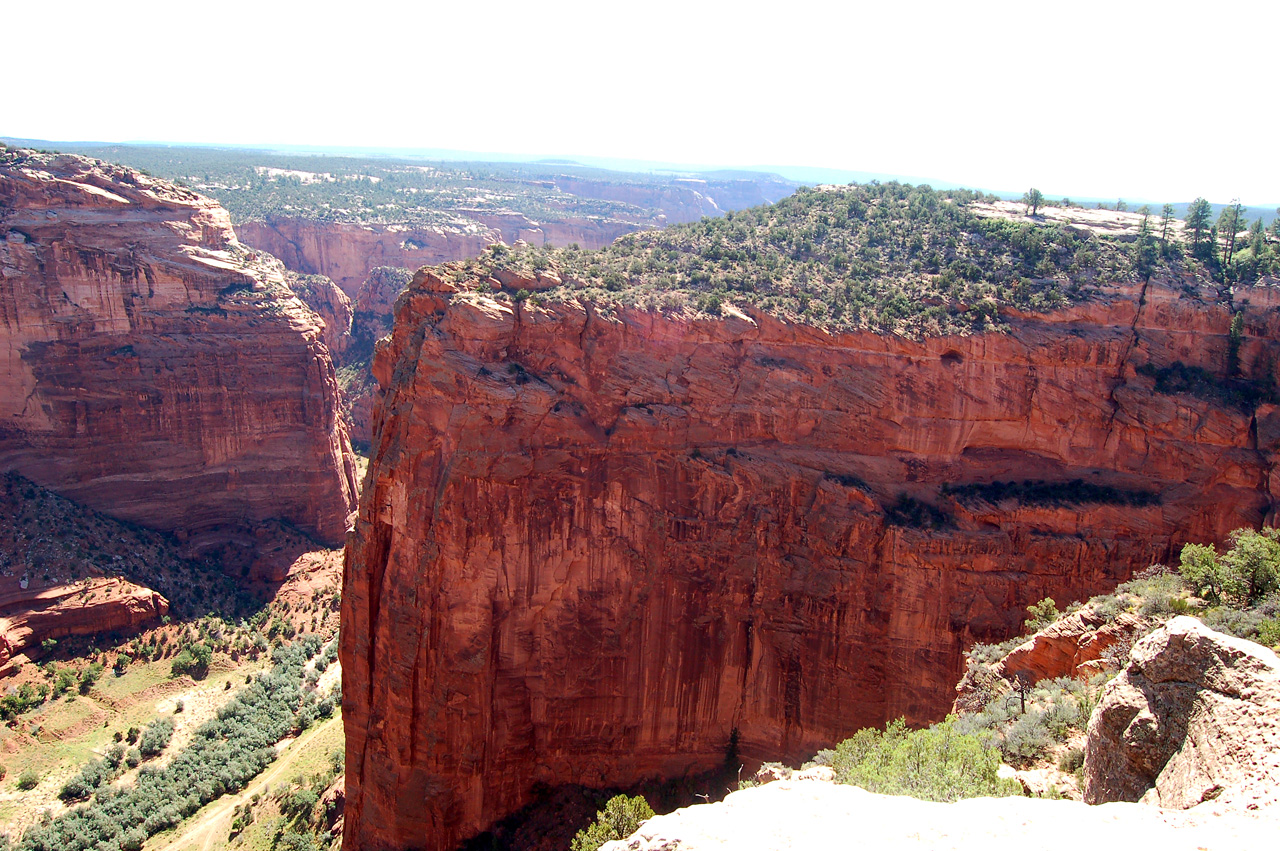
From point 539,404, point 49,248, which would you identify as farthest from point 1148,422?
point 49,248

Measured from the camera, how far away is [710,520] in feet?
83.6

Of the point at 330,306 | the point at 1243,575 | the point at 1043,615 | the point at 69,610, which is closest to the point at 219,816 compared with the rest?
the point at 69,610

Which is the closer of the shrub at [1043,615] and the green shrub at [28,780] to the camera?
the shrub at [1043,615]

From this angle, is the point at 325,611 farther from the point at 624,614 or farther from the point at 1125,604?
the point at 1125,604

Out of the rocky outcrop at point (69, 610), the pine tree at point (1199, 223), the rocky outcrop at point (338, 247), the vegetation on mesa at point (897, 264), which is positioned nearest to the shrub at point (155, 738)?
the rocky outcrop at point (69, 610)

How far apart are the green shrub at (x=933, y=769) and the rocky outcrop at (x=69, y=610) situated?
3921 cm

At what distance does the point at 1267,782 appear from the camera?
827 cm

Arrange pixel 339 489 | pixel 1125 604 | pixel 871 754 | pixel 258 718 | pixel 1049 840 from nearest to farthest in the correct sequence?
1. pixel 1049 840
2. pixel 871 754
3. pixel 1125 604
4. pixel 258 718
5. pixel 339 489

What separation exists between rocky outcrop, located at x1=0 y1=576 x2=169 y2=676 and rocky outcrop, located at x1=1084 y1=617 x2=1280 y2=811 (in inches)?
1732

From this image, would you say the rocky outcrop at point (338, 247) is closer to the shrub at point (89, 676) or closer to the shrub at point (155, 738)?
the shrub at point (89, 676)

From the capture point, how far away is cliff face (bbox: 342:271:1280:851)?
24172mm

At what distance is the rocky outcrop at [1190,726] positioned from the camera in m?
8.69

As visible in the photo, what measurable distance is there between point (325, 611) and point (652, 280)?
30.9 metres

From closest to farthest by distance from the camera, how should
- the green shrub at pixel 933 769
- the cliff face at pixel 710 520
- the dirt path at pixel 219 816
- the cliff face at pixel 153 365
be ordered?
the green shrub at pixel 933 769 < the cliff face at pixel 710 520 < the dirt path at pixel 219 816 < the cliff face at pixel 153 365
